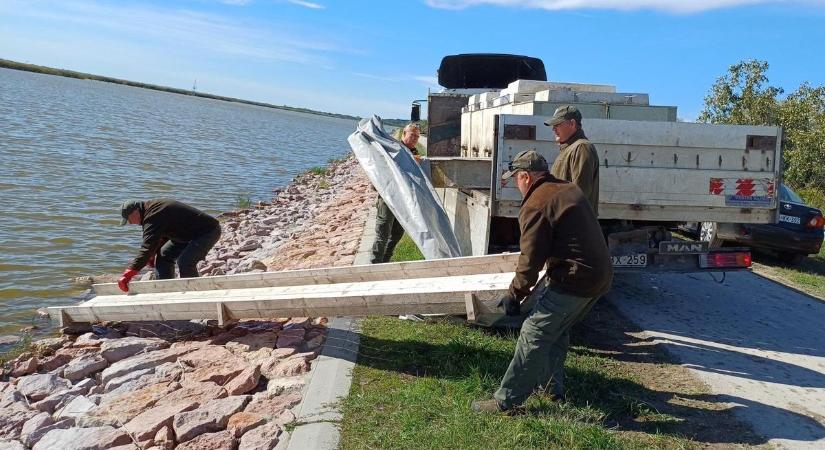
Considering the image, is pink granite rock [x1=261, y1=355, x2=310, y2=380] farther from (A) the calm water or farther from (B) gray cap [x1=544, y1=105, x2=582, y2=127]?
(A) the calm water

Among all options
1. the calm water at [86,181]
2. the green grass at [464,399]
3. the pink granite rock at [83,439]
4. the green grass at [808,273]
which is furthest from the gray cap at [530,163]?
the green grass at [808,273]

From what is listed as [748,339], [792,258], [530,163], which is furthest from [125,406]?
[792,258]

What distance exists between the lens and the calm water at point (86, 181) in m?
10.1

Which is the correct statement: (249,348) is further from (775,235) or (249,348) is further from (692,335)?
(775,235)

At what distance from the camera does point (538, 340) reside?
4164 mm

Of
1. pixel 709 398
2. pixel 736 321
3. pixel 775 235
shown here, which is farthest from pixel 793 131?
pixel 709 398

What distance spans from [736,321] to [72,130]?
3062 centimetres

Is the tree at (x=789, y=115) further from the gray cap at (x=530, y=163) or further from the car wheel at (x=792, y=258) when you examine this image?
the gray cap at (x=530, y=163)

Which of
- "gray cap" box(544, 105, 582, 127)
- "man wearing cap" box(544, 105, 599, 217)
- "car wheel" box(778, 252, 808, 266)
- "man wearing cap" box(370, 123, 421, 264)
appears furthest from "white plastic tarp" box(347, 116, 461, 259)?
"car wheel" box(778, 252, 808, 266)

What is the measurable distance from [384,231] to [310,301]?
2.01 meters

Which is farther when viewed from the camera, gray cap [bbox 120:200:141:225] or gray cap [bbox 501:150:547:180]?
gray cap [bbox 120:200:141:225]

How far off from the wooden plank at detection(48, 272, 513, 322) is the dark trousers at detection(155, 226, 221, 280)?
1.68 feet

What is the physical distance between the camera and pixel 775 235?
412 inches

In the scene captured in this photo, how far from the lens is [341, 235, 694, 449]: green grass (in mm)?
3932
